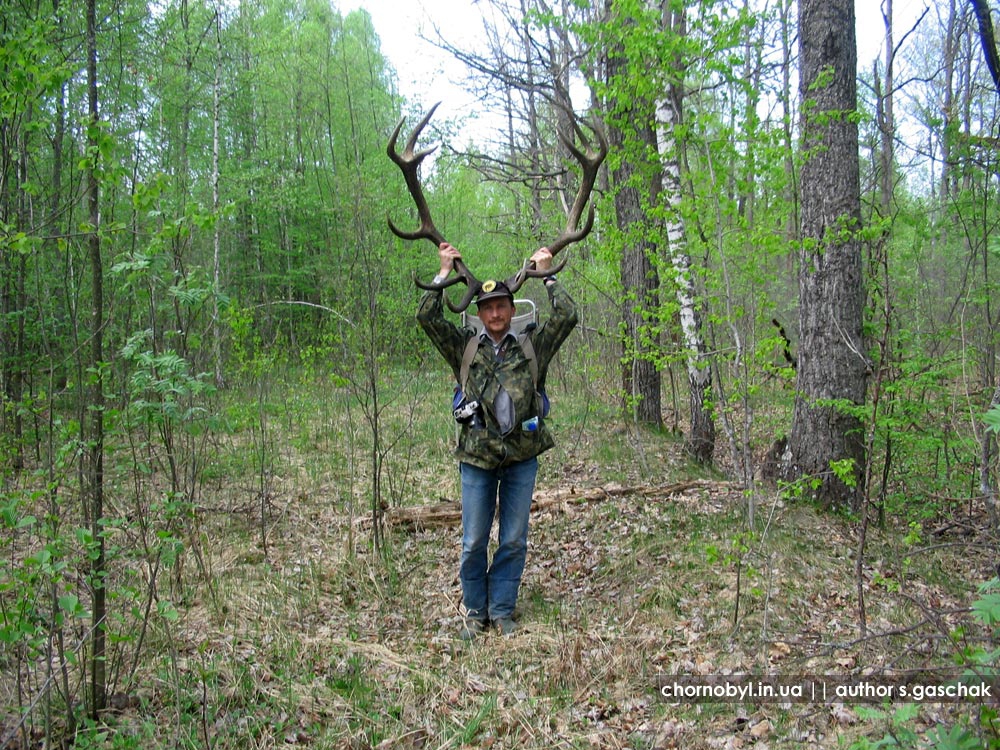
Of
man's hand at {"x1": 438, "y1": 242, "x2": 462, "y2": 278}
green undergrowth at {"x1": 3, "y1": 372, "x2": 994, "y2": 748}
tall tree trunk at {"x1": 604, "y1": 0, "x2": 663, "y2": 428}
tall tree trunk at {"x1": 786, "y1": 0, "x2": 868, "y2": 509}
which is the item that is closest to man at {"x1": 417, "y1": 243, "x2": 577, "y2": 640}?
man's hand at {"x1": 438, "y1": 242, "x2": 462, "y2": 278}

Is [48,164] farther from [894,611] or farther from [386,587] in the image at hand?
[894,611]

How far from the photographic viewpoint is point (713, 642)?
4.05m

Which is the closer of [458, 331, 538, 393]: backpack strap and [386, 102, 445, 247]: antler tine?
[458, 331, 538, 393]: backpack strap

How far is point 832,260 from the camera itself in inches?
226

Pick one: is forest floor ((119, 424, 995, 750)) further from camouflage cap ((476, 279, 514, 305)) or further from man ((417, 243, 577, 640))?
camouflage cap ((476, 279, 514, 305))

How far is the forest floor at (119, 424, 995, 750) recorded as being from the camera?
10.8 ft

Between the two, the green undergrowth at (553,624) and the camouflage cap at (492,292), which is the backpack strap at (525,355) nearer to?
the camouflage cap at (492,292)

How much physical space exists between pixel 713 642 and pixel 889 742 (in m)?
1.92

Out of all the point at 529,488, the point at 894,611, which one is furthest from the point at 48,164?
the point at 894,611

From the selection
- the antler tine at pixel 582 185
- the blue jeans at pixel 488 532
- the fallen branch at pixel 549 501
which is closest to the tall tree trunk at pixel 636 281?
the antler tine at pixel 582 185

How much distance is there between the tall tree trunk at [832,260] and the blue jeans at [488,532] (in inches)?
107

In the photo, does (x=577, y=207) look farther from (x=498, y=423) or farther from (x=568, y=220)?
(x=498, y=423)

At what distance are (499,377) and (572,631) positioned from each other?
1624mm

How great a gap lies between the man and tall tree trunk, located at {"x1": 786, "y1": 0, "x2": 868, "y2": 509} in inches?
102
